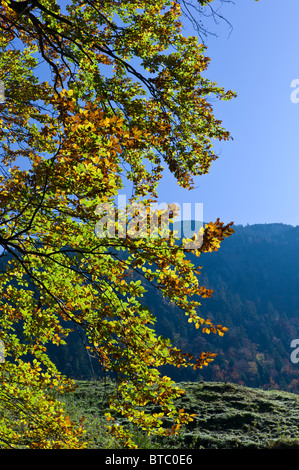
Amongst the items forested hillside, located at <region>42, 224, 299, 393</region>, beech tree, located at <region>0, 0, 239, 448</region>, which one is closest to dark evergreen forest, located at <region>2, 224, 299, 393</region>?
forested hillside, located at <region>42, 224, 299, 393</region>

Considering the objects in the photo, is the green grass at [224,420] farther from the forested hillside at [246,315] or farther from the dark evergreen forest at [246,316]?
the forested hillside at [246,315]

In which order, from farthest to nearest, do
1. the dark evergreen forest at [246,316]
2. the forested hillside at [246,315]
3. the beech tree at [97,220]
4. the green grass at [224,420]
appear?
the forested hillside at [246,315] → the dark evergreen forest at [246,316] → the green grass at [224,420] → the beech tree at [97,220]

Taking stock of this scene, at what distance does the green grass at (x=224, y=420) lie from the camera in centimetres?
742

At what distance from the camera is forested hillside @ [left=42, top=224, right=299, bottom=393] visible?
67750 millimetres

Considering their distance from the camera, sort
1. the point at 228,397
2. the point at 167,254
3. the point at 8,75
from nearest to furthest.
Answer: the point at 167,254 → the point at 8,75 → the point at 228,397

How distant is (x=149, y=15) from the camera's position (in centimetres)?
574

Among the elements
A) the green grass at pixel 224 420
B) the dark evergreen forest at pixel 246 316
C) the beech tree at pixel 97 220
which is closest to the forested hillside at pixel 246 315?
the dark evergreen forest at pixel 246 316

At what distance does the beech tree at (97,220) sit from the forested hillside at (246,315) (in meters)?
39.0

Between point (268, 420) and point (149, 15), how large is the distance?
9.76 meters

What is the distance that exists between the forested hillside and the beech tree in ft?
128

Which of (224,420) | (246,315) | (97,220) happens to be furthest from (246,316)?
(97,220)
